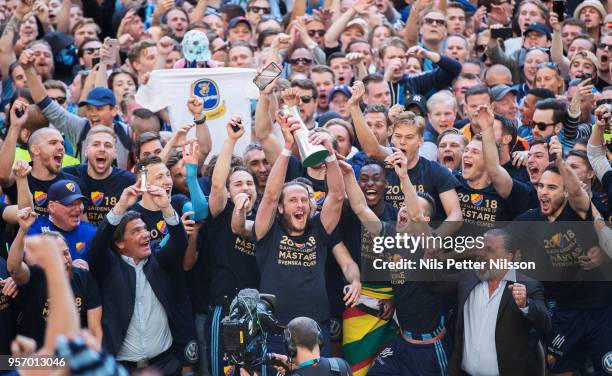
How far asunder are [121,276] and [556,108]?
13.5 feet

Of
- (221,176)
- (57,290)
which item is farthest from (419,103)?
(57,290)

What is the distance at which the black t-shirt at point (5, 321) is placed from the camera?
8.09 meters

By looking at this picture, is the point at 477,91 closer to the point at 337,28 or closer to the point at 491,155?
the point at 491,155

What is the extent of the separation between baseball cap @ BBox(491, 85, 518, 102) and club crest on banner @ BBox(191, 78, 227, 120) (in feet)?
8.23

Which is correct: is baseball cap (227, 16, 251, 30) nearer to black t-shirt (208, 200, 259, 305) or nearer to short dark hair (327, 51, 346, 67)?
short dark hair (327, 51, 346, 67)

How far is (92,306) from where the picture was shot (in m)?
8.24

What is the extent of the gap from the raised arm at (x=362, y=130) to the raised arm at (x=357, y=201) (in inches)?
31.4

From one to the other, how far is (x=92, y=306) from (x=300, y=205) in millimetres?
1652

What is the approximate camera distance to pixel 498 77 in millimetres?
11609

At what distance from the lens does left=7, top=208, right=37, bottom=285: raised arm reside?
7.86 m

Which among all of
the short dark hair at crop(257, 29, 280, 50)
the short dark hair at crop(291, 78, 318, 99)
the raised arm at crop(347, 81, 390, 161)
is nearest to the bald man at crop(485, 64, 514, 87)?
the short dark hair at crop(291, 78, 318, 99)

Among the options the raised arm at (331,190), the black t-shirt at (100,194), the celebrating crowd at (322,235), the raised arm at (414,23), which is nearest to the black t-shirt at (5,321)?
the celebrating crowd at (322,235)

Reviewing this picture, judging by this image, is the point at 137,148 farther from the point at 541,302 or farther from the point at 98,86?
the point at 541,302

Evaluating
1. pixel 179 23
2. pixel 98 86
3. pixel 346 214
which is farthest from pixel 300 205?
pixel 179 23
